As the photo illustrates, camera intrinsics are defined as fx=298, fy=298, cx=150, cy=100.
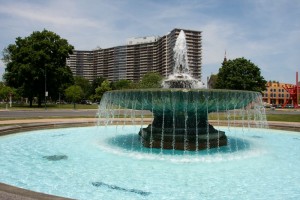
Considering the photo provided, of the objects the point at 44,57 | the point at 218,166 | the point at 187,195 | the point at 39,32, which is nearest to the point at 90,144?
the point at 218,166

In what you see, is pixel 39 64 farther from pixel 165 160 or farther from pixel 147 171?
pixel 147 171

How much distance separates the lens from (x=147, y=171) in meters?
7.86

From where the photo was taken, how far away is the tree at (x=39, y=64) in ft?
160

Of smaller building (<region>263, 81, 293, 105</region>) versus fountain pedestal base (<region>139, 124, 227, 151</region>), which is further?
smaller building (<region>263, 81, 293, 105</region>)

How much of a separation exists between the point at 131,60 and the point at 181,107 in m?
153

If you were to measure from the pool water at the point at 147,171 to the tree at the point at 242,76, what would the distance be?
46.1m

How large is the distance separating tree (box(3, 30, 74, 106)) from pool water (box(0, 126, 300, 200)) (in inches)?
1539

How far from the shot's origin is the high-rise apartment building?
13475cm

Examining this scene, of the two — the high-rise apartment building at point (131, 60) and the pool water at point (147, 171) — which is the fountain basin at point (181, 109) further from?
the high-rise apartment building at point (131, 60)

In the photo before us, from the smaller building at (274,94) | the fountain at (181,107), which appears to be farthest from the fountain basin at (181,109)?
the smaller building at (274,94)

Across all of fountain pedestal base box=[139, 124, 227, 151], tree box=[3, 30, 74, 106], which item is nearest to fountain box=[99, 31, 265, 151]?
fountain pedestal base box=[139, 124, 227, 151]

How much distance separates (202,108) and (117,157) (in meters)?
3.69

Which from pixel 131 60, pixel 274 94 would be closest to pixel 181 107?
pixel 274 94

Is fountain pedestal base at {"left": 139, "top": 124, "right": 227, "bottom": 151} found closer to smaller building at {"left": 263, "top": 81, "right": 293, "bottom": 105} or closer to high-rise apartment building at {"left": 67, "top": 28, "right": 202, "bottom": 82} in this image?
high-rise apartment building at {"left": 67, "top": 28, "right": 202, "bottom": 82}
